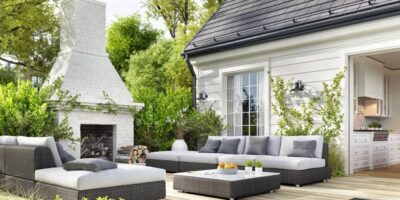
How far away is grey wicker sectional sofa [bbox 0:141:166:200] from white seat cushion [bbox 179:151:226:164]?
253 cm

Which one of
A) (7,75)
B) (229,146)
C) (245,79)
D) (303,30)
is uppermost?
(303,30)

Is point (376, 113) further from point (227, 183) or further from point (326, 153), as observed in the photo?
point (227, 183)

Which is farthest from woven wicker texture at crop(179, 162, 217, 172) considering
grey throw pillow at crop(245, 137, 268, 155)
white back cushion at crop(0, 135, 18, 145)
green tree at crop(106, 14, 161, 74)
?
green tree at crop(106, 14, 161, 74)

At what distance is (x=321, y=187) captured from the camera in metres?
6.52

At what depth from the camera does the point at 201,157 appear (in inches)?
311

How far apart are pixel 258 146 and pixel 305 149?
973 millimetres

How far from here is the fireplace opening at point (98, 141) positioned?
32.1 feet

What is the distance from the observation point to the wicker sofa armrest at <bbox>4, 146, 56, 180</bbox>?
16.8 ft

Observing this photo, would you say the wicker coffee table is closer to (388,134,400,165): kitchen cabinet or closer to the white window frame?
the white window frame

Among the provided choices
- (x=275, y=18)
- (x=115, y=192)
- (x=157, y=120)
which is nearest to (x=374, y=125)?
(x=275, y=18)

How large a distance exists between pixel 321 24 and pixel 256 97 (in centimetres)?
244

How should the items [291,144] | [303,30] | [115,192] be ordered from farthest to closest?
[303,30] < [291,144] < [115,192]

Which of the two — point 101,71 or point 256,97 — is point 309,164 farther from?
point 101,71

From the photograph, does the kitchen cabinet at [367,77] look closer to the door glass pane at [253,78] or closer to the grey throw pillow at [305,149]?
the door glass pane at [253,78]
